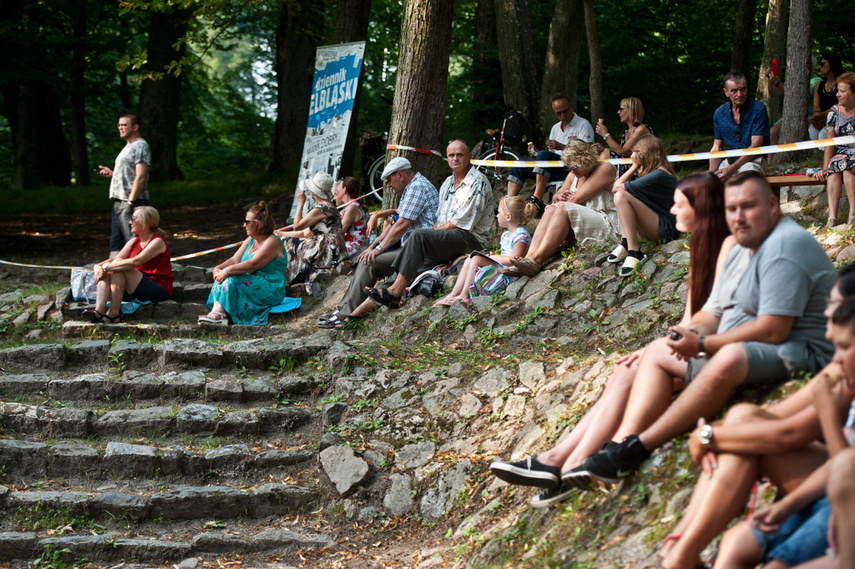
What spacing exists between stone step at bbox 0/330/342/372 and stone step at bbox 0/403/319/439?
71 cm

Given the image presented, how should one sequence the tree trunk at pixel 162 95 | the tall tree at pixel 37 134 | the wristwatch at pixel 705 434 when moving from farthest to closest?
the tall tree at pixel 37 134
the tree trunk at pixel 162 95
the wristwatch at pixel 705 434

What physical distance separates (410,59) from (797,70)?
4.02 metres

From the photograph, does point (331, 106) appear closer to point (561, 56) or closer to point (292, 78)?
point (561, 56)

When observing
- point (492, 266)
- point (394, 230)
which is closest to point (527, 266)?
point (492, 266)

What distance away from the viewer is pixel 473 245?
7.78 metres

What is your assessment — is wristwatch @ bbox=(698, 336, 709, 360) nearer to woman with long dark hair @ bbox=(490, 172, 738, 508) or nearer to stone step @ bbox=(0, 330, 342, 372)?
woman with long dark hair @ bbox=(490, 172, 738, 508)

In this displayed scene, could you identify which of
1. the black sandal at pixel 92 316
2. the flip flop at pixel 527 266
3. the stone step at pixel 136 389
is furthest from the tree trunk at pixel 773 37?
the black sandal at pixel 92 316

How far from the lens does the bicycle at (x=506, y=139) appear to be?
1044 centimetres

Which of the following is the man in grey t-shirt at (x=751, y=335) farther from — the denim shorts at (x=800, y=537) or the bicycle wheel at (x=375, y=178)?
the bicycle wheel at (x=375, y=178)

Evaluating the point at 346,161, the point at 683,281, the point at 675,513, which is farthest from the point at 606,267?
the point at 346,161

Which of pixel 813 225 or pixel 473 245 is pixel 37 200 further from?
pixel 813 225

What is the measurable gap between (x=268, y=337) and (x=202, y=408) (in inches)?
67.3

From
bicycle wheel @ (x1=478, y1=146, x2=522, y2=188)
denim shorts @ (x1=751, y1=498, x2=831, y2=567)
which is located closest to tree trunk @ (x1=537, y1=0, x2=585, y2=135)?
bicycle wheel @ (x1=478, y1=146, x2=522, y2=188)

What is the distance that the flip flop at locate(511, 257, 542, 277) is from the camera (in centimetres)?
703
